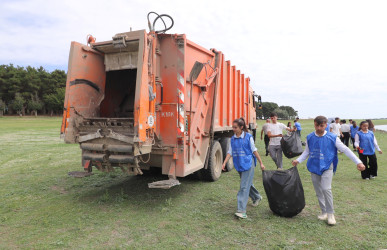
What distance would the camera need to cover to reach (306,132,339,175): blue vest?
3973mm

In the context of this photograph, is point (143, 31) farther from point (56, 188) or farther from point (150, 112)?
point (56, 188)

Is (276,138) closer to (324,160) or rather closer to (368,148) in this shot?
(368,148)

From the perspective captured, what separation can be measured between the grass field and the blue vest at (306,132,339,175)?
858 millimetres

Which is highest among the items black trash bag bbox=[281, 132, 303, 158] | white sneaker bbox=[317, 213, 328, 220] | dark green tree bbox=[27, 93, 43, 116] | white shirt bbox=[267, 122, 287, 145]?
dark green tree bbox=[27, 93, 43, 116]

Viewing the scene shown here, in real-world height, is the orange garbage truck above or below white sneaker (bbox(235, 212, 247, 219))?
above

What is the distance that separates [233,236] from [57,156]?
9238mm

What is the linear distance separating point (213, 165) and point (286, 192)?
8.02 ft

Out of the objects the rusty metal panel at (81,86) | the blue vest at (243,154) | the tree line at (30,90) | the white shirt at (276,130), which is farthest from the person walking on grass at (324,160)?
the tree line at (30,90)

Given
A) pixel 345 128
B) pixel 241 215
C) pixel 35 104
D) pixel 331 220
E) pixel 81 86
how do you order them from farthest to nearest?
pixel 35 104 < pixel 345 128 < pixel 81 86 < pixel 241 215 < pixel 331 220

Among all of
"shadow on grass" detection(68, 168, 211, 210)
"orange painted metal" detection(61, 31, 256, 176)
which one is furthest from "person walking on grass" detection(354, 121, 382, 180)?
"orange painted metal" detection(61, 31, 256, 176)

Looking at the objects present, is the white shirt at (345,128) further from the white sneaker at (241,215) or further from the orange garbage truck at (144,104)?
the white sneaker at (241,215)

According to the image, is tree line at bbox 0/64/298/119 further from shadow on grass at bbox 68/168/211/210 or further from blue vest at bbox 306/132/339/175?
blue vest at bbox 306/132/339/175

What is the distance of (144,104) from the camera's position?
4.32 m

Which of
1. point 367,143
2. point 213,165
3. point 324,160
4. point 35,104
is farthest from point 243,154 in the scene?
point 35,104
